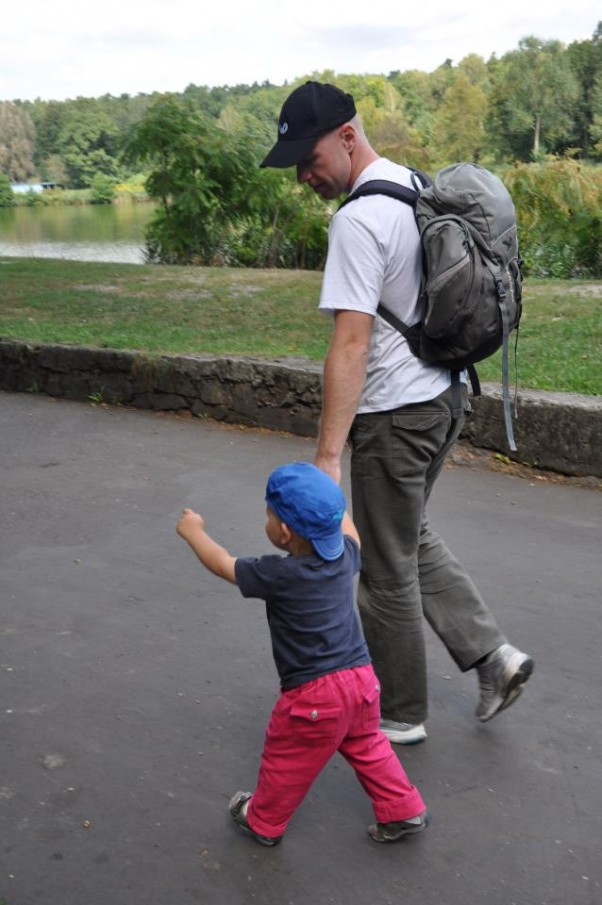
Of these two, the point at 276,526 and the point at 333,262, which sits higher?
the point at 333,262

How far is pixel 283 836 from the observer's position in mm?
2936

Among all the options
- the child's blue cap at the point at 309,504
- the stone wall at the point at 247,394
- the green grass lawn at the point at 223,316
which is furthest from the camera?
the green grass lawn at the point at 223,316

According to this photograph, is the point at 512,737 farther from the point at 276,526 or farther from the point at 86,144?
the point at 86,144

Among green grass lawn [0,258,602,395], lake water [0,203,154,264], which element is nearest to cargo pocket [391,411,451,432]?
green grass lawn [0,258,602,395]

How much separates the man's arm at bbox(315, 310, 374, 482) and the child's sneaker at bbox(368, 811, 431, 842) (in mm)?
957

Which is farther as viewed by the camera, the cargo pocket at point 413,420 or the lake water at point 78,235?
the lake water at point 78,235

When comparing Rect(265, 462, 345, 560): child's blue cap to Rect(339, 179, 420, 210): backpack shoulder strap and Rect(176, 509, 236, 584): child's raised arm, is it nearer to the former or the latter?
Rect(176, 509, 236, 584): child's raised arm

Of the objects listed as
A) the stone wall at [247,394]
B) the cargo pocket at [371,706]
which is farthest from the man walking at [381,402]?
the stone wall at [247,394]

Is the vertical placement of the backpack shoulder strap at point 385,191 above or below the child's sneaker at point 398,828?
above

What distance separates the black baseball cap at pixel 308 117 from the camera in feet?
9.88

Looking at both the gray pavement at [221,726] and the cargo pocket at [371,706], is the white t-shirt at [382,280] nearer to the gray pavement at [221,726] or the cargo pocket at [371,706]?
the cargo pocket at [371,706]

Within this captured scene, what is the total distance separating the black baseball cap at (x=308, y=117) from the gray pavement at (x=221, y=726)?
1848 millimetres

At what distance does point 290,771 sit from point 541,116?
8576 cm

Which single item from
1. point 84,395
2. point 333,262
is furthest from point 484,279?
point 84,395
